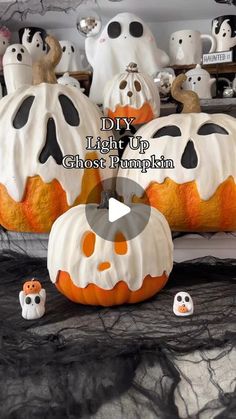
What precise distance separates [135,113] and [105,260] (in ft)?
1.16

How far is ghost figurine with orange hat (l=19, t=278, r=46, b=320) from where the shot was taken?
52 centimetres

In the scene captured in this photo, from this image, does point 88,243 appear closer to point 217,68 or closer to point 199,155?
point 199,155

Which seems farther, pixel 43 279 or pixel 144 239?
pixel 43 279

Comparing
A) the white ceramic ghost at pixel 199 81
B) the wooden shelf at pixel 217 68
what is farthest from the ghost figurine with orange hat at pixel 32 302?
the wooden shelf at pixel 217 68

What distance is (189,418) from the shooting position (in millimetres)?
361

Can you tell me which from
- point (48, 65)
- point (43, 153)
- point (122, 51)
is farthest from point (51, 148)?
point (122, 51)

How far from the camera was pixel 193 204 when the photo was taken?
0.68m

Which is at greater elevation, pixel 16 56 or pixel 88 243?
pixel 16 56

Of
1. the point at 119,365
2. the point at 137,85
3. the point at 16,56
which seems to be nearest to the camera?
the point at 119,365

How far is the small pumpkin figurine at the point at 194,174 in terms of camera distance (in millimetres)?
666

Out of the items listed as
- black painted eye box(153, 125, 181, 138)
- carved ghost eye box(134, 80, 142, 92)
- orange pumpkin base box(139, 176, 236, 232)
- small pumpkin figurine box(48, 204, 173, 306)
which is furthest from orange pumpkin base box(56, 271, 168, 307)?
carved ghost eye box(134, 80, 142, 92)

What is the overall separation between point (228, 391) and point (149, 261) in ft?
0.66

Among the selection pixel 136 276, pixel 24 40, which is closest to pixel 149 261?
pixel 136 276

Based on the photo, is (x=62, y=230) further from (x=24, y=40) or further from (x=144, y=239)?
(x=24, y=40)
